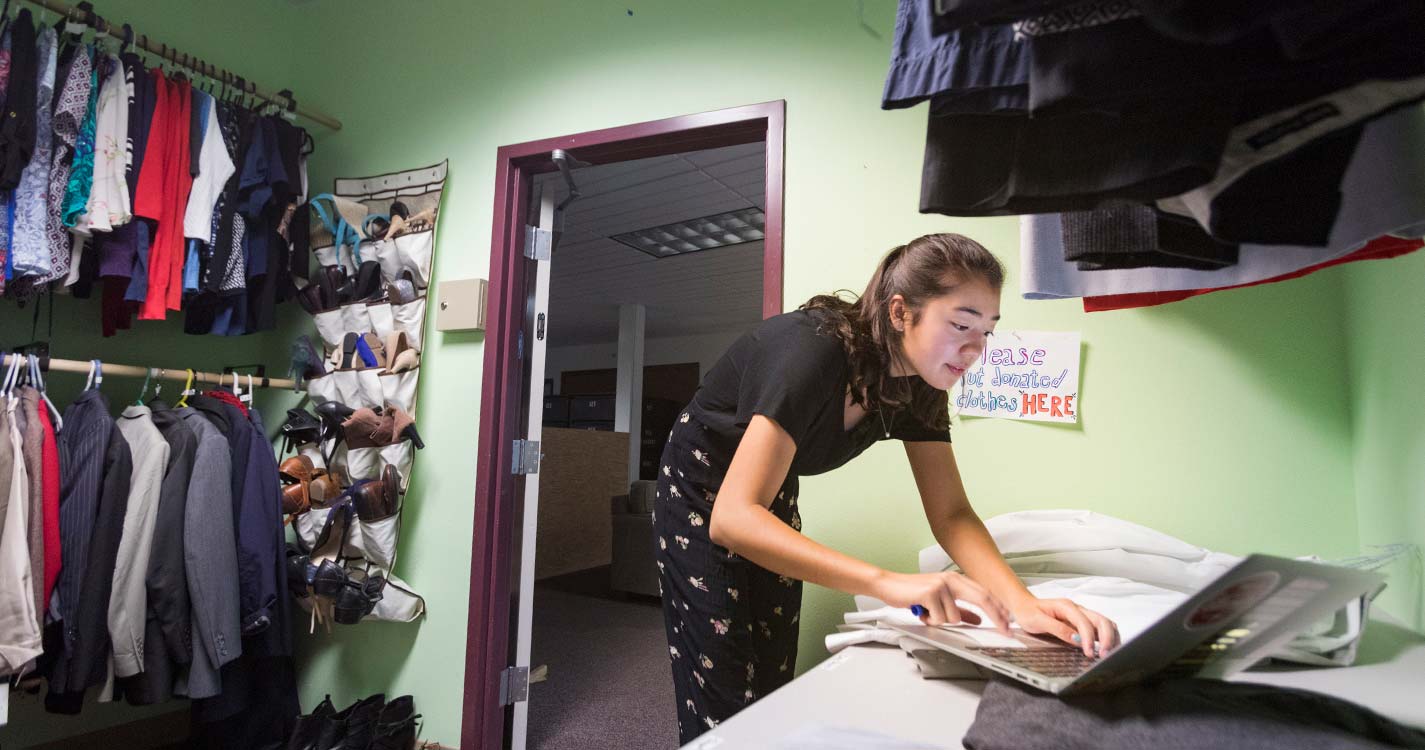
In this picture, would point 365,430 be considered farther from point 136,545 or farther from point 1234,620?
point 1234,620

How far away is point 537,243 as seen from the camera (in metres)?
2.26

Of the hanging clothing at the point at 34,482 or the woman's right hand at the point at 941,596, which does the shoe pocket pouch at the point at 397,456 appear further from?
the woman's right hand at the point at 941,596

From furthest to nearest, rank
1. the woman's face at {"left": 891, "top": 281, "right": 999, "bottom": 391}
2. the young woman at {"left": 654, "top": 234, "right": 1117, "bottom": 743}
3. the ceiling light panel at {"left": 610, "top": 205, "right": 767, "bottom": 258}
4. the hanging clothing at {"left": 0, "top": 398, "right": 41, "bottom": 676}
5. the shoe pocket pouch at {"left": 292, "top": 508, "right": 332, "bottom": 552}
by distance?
1. the ceiling light panel at {"left": 610, "top": 205, "right": 767, "bottom": 258}
2. the shoe pocket pouch at {"left": 292, "top": 508, "right": 332, "bottom": 552}
3. the hanging clothing at {"left": 0, "top": 398, "right": 41, "bottom": 676}
4. the woman's face at {"left": 891, "top": 281, "right": 999, "bottom": 391}
5. the young woman at {"left": 654, "top": 234, "right": 1117, "bottom": 743}

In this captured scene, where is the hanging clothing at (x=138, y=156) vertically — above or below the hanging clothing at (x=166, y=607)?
above

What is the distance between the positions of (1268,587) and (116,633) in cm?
222

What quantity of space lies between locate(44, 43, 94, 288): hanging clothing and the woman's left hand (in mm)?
2240

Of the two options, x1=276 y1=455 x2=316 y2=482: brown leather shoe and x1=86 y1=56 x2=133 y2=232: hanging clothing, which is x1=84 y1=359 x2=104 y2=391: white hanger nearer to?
x1=86 y1=56 x2=133 y2=232: hanging clothing

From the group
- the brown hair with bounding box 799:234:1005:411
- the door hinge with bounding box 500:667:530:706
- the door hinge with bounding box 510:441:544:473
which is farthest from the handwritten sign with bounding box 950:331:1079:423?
the door hinge with bounding box 500:667:530:706

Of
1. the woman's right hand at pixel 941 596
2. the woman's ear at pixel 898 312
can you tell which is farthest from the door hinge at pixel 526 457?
the woman's right hand at pixel 941 596

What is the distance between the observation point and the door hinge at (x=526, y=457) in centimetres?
214

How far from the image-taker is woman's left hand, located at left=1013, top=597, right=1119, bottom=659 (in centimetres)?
79

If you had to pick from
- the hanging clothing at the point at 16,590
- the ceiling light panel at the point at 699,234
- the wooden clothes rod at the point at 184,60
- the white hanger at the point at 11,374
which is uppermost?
the ceiling light panel at the point at 699,234

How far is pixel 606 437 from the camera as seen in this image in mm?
6148

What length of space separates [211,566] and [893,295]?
1833 mm
